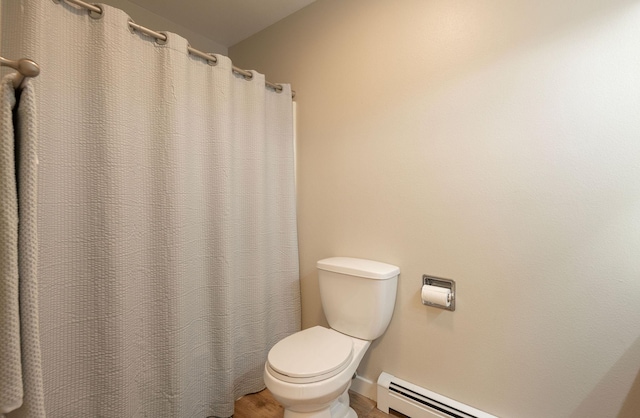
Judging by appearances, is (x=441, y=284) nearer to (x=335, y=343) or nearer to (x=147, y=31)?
(x=335, y=343)

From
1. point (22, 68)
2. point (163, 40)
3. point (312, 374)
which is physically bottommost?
point (312, 374)

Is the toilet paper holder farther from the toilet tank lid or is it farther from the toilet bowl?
the toilet bowl

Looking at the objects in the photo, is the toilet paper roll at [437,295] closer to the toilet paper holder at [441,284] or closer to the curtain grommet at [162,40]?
the toilet paper holder at [441,284]

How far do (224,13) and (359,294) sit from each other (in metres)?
1.97

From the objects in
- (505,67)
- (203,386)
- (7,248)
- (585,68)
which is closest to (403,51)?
(505,67)

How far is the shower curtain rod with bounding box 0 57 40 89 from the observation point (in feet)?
1.68

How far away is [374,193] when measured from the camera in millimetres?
1509

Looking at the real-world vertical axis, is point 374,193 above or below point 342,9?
below

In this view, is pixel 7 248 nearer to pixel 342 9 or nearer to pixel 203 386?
pixel 203 386

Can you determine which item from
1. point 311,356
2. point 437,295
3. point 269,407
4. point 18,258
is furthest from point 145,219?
point 437,295

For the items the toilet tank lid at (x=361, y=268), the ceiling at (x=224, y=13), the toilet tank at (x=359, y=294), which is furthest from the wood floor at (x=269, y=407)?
the ceiling at (x=224, y=13)

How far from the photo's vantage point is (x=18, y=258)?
1.78ft

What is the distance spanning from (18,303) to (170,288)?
2.39 ft

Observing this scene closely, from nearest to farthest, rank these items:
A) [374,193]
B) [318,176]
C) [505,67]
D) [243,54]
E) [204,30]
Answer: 1. [505,67]
2. [374,193]
3. [318,176]
4. [204,30]
5. [243,54]
